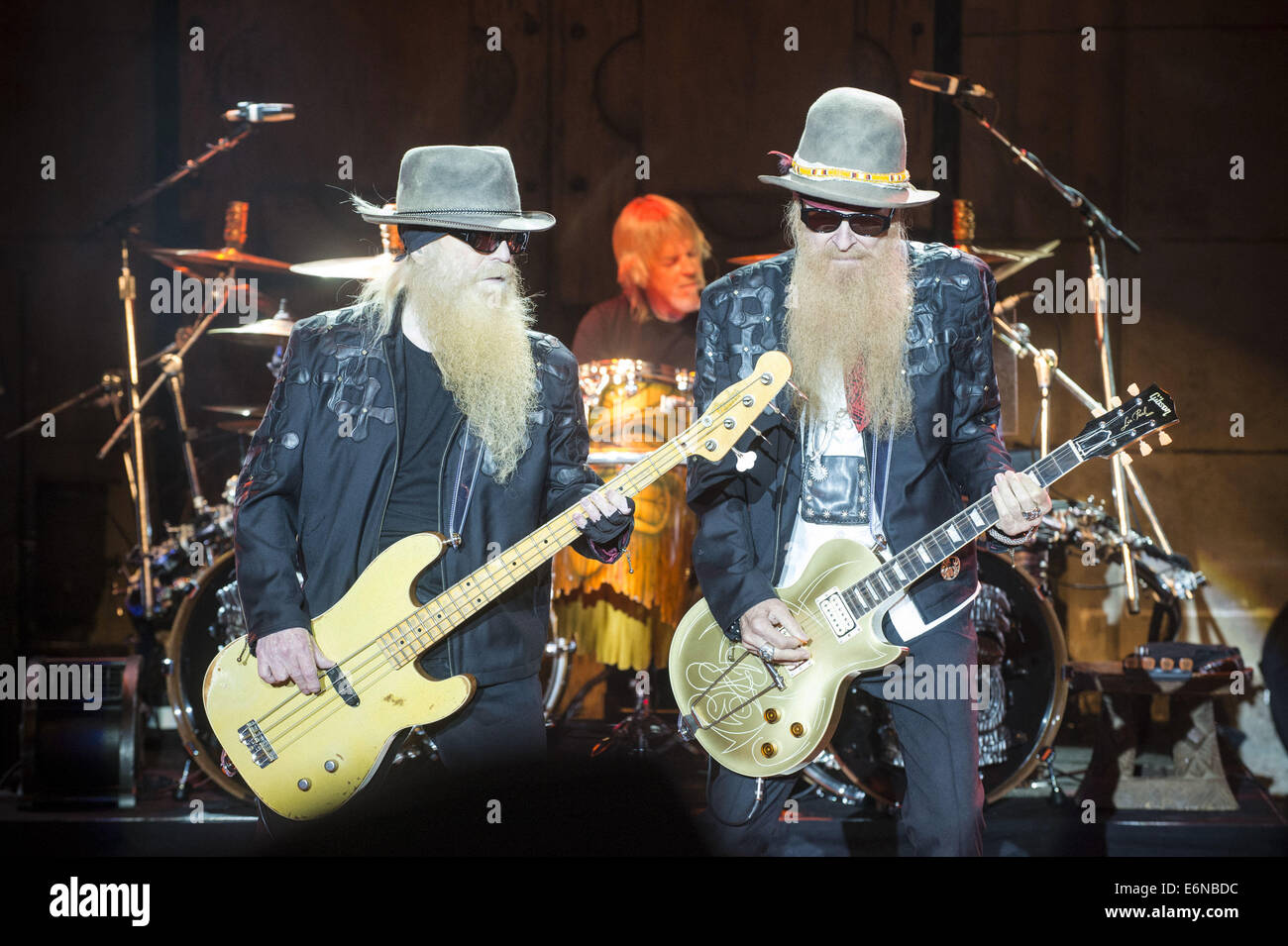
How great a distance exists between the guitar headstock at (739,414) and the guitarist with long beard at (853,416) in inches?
3.4

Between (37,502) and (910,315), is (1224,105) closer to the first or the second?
(910,315)

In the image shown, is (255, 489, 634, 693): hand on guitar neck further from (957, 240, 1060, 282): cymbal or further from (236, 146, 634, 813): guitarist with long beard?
(957, 240, 1060, 282): cymbal

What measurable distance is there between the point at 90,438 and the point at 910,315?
470 centimetres

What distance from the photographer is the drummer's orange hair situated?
239 inches

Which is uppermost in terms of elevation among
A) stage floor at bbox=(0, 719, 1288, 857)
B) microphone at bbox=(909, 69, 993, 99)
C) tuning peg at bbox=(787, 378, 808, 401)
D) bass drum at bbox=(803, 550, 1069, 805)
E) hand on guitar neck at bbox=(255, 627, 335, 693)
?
microphone at bbox=(909, 69, 993, 99)

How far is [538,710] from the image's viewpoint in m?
3.27

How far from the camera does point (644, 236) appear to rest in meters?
6.08

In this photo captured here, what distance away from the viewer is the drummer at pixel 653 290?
6047mm

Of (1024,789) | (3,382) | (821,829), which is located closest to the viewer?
(821,829)

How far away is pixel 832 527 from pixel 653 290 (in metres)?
3.09

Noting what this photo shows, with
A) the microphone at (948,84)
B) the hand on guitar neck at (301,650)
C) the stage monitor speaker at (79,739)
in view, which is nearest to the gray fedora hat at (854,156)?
the hand on guitar neck at (301,650)

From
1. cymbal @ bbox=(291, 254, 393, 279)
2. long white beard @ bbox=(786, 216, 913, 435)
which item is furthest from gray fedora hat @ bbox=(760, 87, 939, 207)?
cymbal @ bbox=(291, 254, 393, 279)
